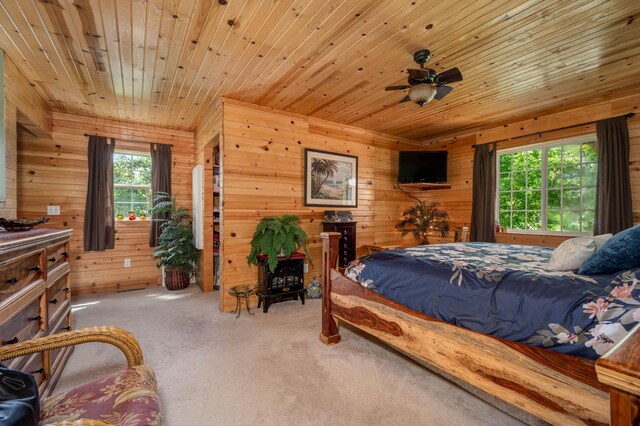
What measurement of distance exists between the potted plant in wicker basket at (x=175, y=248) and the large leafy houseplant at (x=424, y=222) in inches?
134

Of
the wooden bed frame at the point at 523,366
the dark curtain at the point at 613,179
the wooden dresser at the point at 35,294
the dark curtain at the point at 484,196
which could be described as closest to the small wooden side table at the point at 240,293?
the wooden dresser at the point at 35,294

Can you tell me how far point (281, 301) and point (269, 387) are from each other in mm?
1689

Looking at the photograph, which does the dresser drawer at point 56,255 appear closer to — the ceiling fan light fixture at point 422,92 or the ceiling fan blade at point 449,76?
the ceiling fan light fixture at point 422,92

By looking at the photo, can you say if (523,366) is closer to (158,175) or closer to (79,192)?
(158,175)

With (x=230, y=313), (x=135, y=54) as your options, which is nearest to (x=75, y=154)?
(x=135, y=54)

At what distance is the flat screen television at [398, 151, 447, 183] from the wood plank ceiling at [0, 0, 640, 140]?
113 cm

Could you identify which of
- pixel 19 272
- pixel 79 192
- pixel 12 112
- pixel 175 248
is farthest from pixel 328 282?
pixel 79 192

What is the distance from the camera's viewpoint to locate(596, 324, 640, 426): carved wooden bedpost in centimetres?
50

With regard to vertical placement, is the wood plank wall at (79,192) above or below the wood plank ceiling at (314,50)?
below

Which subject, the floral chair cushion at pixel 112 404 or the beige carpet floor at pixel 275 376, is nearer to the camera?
the floral chair cushion at pixel 112 404

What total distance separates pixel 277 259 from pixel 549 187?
374 cm

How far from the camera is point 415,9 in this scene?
197cm

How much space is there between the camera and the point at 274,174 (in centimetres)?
388

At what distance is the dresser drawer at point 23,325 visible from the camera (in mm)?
1284
